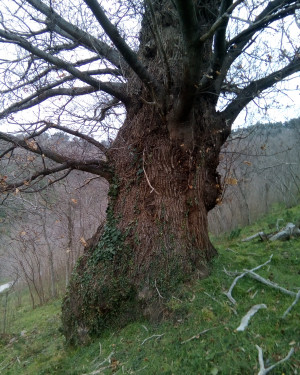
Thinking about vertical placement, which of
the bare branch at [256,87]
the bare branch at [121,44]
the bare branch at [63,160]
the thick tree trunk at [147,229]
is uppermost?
the bare branch at [121,44]

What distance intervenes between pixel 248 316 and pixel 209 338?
0.51 meters

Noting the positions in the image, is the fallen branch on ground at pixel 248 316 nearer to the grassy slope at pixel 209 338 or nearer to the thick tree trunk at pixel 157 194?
the grassy slope at pixel 209 338

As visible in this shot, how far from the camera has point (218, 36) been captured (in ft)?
A: 12.8

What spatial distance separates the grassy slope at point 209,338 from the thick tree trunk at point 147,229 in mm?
254

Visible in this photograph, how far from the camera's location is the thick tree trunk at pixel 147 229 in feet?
14.0

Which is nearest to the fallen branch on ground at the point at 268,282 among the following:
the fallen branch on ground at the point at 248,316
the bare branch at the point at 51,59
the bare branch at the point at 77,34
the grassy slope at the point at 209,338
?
the grassy slope at the point at 209,338

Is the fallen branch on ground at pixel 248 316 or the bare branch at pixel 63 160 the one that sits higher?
the bare branch at pixel 63 160

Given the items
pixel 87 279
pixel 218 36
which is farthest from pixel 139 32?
pixel 87 279

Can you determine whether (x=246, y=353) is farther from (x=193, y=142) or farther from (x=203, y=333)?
(x=193, y=142)

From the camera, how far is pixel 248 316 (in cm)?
327

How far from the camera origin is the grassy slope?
2.72m

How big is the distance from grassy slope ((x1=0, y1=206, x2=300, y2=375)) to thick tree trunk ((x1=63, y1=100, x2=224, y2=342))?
254 millimetres

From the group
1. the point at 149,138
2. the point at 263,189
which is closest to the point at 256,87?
the point at 149,138

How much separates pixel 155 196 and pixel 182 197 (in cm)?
43
